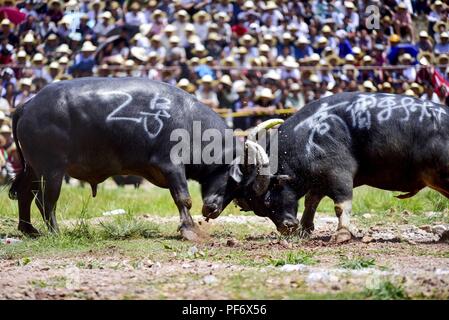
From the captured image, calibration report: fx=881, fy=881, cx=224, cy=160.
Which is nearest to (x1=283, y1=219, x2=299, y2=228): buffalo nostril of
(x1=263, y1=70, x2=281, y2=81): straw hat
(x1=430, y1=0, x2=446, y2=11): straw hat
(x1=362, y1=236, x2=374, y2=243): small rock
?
(x1=362, y1=236, x2=374, y2=243): small rock

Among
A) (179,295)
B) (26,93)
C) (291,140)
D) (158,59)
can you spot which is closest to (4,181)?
(26,93)

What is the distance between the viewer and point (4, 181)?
15000mm

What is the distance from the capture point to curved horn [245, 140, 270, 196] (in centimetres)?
967

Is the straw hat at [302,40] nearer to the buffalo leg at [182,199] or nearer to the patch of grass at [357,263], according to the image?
the buffalo leg at [182,199]

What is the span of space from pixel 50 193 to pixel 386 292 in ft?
15.5

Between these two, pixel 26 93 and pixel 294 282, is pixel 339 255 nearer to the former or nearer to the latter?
pixel 294 282

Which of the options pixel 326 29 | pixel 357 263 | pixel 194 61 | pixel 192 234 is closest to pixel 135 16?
pixel 194 61

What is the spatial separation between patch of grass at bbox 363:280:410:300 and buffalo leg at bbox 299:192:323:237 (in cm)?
346

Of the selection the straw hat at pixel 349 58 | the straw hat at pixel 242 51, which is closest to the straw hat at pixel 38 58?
the straw hat at pixel 242 51

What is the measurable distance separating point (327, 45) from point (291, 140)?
743 centimetres

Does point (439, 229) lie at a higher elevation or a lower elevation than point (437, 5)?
lower

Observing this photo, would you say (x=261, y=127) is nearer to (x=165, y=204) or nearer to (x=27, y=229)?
(x=27, y=229)

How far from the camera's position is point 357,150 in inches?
372

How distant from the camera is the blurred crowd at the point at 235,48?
1544 centimetres
